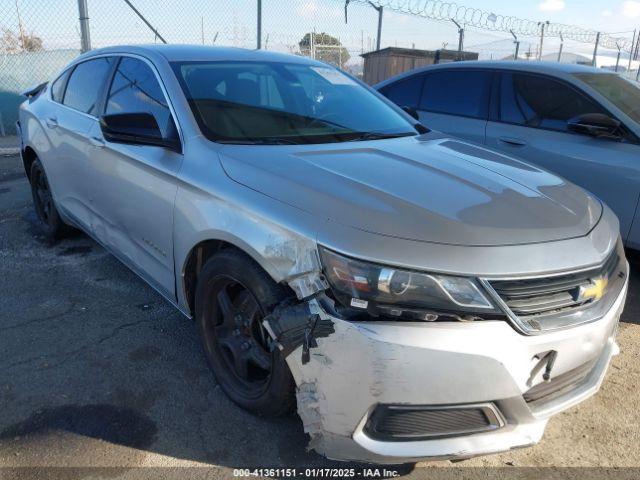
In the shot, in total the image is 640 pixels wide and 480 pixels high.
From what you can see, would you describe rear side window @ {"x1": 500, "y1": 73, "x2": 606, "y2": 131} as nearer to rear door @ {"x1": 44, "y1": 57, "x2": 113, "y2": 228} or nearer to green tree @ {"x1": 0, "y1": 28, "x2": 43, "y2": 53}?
rear door @ {"x1": 44, "y1": 57, "x2": 113, "y2": 228}

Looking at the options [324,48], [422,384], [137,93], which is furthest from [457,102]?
[324,48]

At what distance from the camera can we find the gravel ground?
225 cm

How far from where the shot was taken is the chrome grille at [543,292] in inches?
72.2

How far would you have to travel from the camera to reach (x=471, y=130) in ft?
15.6

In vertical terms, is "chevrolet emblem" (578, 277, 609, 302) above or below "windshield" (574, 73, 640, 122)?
below

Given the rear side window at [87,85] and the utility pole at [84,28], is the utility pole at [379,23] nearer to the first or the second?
the utility pole at [84,28]

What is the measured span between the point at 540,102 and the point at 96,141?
348 cm

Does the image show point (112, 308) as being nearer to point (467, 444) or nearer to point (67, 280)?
point (67, 280)

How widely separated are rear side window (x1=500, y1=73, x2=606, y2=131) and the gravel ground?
1579 millimetres

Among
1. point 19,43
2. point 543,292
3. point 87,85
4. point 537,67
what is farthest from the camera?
point 19,43

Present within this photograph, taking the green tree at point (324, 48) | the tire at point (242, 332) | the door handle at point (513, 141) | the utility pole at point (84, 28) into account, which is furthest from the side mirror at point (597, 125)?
the green tree at point (324, 48)

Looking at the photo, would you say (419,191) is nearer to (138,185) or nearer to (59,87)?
(138,185)

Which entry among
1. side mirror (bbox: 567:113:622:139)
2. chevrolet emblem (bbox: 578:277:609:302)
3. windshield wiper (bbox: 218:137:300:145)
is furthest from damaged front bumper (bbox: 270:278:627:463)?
side mirror (bbox: 567:113:622:139)

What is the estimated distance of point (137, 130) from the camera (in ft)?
9.09
